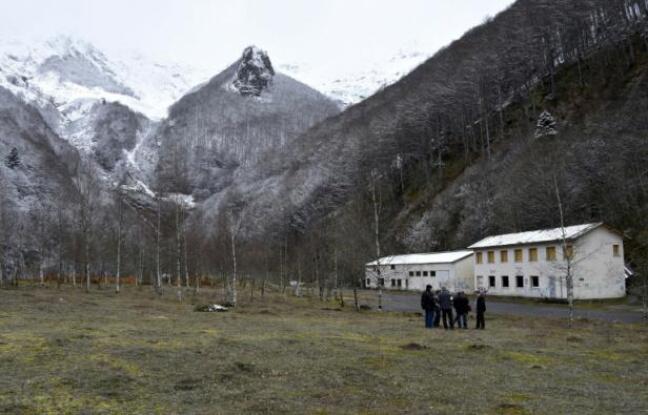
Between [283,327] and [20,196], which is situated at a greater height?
[20,196]

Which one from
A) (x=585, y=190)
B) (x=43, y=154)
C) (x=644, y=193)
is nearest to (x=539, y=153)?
(x=585, y=190)

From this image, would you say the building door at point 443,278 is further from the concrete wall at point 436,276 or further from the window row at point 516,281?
the window row at point 516,281

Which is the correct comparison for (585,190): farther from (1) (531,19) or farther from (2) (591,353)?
(1) (531,19)

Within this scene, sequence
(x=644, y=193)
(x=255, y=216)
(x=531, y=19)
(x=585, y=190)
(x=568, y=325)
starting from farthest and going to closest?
(x=531, y=19), (x=255, y=216), (x=585, y=190), (x=644, y=193), (x=568, y=325)

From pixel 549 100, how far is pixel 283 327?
92.6 metres

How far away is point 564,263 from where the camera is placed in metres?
51.1

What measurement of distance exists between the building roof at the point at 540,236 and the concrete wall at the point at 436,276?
554 cm

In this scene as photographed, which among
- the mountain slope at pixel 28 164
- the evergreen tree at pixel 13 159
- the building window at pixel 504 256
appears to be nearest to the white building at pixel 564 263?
the building window at pixel 504 256

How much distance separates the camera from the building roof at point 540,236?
174ft

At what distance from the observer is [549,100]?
104 metres

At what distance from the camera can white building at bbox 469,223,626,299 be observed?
52.7 metres

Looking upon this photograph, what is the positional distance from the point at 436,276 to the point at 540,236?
65.8ft

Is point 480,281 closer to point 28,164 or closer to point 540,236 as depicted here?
point 540,236

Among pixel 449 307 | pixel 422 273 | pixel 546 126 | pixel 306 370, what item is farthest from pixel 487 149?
pixel 306 370
